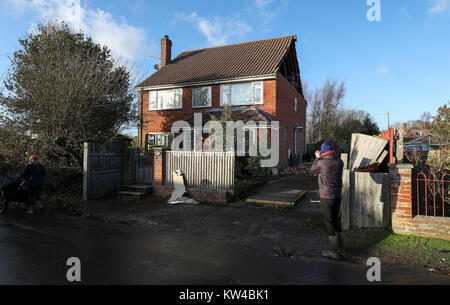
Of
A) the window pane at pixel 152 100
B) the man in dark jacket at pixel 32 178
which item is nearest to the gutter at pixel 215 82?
the window pane at pixel 152 100

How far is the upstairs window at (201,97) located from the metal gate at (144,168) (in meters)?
8.31

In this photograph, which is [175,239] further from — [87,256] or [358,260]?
[358,260]

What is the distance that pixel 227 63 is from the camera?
1859cm

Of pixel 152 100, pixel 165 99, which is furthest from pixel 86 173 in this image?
pixel 152 100

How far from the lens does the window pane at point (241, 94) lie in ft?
54.0

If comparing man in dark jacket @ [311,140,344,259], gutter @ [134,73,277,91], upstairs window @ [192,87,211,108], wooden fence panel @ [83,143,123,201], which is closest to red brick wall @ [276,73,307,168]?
gutter @ [134,73,277,91]

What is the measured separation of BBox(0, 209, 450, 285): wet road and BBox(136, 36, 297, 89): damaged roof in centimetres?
1284

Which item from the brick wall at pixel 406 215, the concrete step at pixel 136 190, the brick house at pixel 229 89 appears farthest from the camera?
the brick house at pixel 229 89

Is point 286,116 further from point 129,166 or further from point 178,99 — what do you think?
point 129,166

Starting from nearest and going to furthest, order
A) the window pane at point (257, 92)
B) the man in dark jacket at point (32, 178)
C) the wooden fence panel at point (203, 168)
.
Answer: the man in dark jacket at point (32, 178)
the wooden fence panel at point (203, 168)
the window pane at point (257, 92)

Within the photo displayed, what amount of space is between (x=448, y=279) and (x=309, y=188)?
21.8 ft

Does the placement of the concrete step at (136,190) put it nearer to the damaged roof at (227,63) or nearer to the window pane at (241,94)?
the window pane at (241,94)

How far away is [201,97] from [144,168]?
29.2ft
